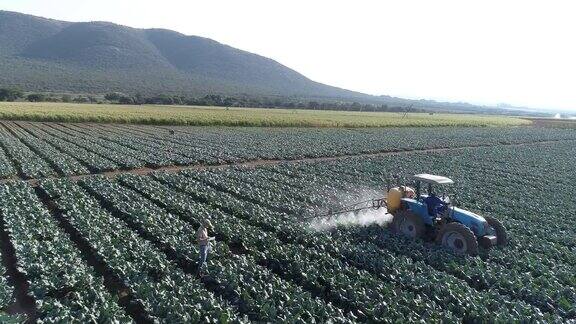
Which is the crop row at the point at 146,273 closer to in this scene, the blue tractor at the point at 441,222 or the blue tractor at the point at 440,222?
the blue tractor at the point at 440,222

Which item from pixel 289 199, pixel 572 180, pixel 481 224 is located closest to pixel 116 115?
pixel 289 199

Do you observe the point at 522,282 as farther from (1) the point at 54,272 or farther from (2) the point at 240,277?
(1) the point at 54,272

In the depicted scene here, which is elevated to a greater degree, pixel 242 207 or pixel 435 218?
pixel 435 218

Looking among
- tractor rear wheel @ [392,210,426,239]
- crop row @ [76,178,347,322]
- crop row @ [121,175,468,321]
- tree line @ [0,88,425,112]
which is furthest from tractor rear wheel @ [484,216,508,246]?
tree line @ [0,88,425,112]

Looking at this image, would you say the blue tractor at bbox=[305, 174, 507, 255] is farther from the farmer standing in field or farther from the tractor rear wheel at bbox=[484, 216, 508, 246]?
the farmer standing in field

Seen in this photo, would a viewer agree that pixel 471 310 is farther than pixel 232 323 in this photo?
Yes

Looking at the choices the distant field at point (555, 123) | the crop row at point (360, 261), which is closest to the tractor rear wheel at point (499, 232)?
the crop row at point (360, 261)

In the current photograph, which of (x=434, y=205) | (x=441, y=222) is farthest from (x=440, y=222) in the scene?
(x=434, y=205)

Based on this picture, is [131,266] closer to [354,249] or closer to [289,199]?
[354,249]
